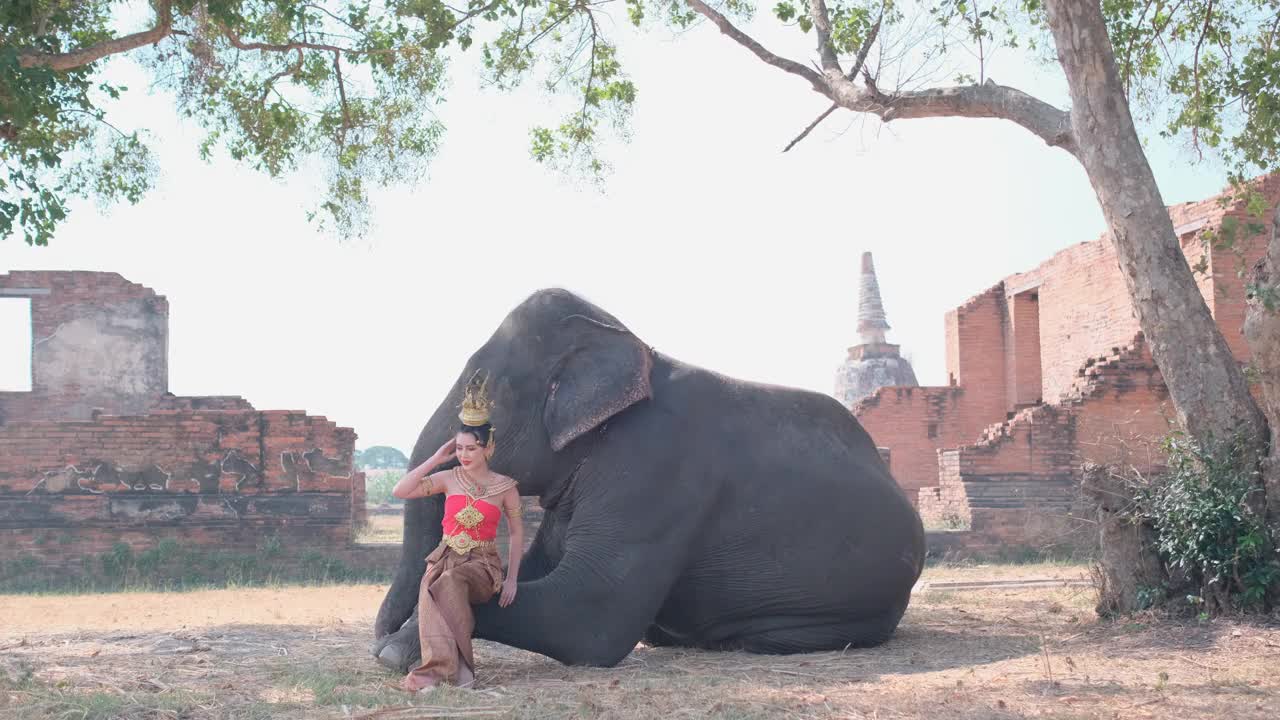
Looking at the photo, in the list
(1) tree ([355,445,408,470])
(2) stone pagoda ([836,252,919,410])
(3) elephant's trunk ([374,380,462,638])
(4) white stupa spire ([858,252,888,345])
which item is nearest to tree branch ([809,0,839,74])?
(3) elephant's trunk ([374,380,462,638])

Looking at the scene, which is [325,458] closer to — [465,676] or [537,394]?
[537,394]

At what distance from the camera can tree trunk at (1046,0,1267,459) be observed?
6.96m

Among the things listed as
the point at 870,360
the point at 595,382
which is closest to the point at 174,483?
the point at 595,382

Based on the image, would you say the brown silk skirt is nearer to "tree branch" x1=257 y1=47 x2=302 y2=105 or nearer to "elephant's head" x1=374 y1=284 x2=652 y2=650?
"elephant's head" x1=374 y1=284 x2=652 y2=650

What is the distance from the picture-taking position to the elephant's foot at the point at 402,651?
5.33 m

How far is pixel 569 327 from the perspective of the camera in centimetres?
641

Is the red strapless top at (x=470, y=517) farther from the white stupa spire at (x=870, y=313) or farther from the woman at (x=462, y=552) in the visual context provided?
the white stupa spire at (x=870, y=313)

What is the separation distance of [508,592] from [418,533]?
32.3 inches

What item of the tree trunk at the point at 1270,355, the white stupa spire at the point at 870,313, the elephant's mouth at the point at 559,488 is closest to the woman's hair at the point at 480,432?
the elephant's mouth at the point at 559,488

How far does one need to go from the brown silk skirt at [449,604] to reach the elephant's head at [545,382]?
2.98 ft

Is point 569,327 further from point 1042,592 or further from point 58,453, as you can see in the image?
point 58,453

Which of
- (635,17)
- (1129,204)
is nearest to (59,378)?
(635,17)

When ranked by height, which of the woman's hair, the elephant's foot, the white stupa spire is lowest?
the elephant's foot

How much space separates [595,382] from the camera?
20.0 feet
